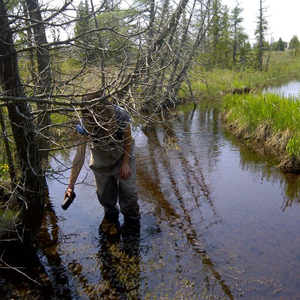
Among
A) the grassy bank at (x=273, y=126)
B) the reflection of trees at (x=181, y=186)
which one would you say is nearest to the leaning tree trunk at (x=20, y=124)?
the reflection of trees at (x=181, y=186)

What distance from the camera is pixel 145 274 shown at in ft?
10.7

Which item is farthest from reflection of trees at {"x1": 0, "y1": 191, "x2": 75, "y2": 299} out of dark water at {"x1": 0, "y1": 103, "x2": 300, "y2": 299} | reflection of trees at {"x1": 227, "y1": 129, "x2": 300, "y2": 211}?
reflection of trees at {"x1": 227, "y1": 129, "x2": 300, "y2": 211}

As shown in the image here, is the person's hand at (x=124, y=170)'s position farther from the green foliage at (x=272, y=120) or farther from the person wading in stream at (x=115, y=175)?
the green foliage at (x=272, y=120)

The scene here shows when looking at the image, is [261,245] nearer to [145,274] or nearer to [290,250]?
[290,250]

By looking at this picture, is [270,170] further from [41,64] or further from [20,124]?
[20,124]

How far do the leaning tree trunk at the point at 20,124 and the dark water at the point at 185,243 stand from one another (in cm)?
49

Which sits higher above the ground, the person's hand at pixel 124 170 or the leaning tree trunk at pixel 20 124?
the leaning tree trunk at pixel 20 124

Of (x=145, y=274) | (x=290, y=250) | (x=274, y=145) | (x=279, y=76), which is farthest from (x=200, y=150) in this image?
(x=279, y=76)

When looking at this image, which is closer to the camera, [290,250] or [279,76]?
[290,250]

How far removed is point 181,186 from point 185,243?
1839mm

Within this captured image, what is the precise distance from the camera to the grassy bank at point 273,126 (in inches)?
238

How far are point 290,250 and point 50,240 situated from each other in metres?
2.71

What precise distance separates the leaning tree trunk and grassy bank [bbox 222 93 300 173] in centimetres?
448

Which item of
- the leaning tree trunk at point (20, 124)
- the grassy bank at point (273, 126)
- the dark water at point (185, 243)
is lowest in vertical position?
the dark water at point (185, 243)
